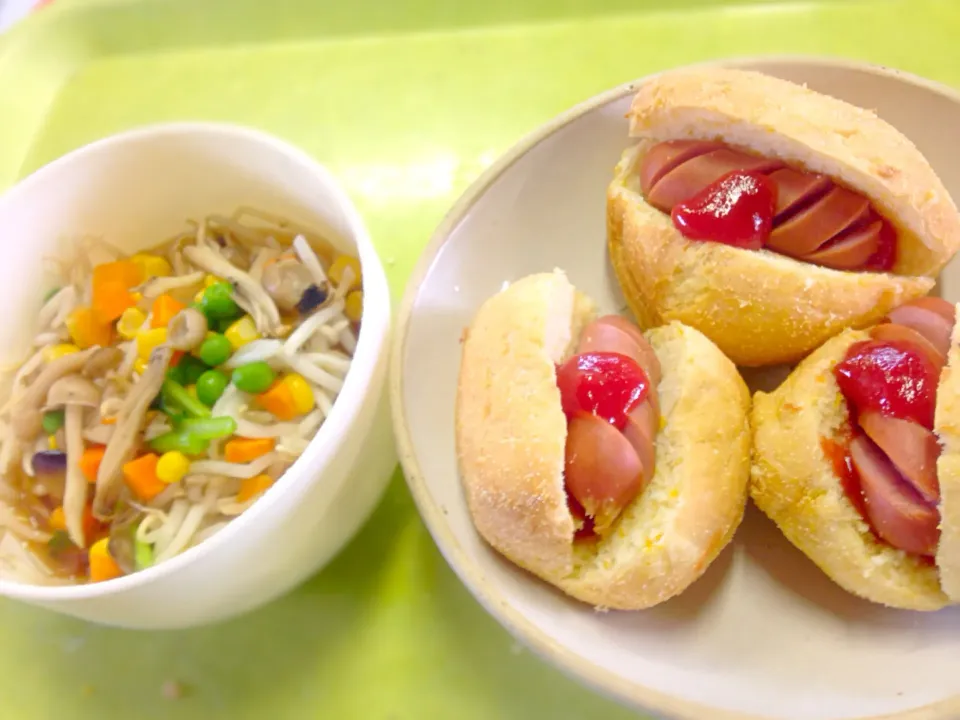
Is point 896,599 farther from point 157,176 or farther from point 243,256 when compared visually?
point 157,176

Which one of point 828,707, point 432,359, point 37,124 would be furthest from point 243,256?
point 828,707

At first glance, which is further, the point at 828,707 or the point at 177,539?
the point at 177,539

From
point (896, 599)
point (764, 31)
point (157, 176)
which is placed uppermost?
point (764, 31)

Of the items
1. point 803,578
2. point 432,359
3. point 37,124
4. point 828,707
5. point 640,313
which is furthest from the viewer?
point 37,124

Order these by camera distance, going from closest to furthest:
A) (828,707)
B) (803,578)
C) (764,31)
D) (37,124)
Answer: (828,707) < (803,578) < (764,31) < (37,124)

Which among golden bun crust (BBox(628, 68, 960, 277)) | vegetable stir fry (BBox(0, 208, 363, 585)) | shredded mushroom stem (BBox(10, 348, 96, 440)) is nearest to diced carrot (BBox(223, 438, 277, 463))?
vegetable stir fry (BBox(0, 208, 363, 585))

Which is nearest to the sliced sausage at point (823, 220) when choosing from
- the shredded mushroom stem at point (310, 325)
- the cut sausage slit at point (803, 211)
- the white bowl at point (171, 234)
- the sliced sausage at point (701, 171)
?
the cut sausage slit at point (803, 211)

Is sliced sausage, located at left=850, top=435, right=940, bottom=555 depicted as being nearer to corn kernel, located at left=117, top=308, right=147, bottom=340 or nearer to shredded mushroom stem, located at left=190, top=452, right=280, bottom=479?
shredded mushroom stem, located at left=190, top=452, right=280, bottom=479
